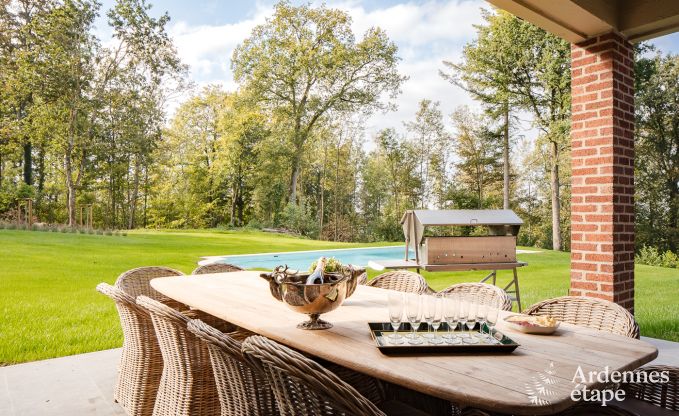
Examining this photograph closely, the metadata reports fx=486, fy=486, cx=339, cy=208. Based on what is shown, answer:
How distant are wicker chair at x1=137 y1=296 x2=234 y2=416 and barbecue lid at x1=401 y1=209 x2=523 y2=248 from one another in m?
3.30

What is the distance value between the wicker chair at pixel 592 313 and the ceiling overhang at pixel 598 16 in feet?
5.37

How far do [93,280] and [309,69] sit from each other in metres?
8.82

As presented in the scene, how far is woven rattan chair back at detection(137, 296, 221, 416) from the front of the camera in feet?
5.87

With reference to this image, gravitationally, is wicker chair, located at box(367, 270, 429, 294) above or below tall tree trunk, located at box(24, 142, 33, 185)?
below

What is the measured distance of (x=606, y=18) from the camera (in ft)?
9.94

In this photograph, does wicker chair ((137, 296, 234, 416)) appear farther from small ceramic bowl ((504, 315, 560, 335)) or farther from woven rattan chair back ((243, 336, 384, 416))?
small ceramic bowl ((504, 315, 560, 335))

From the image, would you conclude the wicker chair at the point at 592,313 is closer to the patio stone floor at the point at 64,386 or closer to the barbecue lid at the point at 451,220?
the patio stone floor at the point at 64,386

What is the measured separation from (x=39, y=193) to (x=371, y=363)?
740cm

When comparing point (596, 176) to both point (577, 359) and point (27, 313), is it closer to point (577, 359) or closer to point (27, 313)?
point (577, 359)

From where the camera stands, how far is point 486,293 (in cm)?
238

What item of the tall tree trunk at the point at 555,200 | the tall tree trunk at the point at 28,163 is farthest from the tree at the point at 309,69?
the tall tree trunk at the point at 28,163

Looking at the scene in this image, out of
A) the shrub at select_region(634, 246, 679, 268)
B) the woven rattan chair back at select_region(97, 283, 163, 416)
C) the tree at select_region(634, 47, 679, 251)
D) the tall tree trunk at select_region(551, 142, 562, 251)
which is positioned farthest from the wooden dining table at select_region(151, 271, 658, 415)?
the tall tree trunk at select_region(551, 142, 562, 251)

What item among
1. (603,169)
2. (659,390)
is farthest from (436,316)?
(603,169)

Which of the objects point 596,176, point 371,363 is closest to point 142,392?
point 371,363
